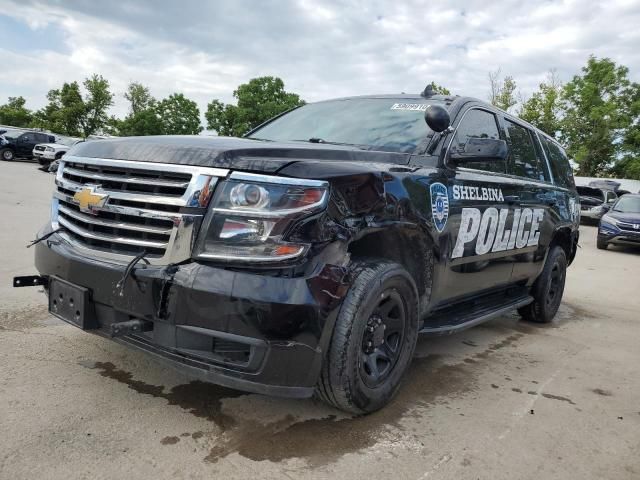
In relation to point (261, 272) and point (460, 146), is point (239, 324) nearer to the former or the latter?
point (261, 272)

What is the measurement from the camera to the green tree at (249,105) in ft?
148

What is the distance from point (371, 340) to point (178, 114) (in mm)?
51741

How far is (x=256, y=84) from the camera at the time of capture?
46781 millimetres

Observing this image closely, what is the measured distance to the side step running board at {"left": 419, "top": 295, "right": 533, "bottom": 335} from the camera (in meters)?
3.35

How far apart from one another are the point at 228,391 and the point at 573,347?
3.12m

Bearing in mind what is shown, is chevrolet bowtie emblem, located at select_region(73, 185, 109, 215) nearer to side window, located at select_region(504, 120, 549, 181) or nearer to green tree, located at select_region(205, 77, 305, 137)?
side window, located at select_region(504, 120, 549, 181)

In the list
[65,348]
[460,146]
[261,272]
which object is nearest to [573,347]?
[460,146]

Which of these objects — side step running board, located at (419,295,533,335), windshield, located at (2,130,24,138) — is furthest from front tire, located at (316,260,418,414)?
windshield, located at (2,130,24,138)

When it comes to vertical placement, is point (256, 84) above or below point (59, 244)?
above

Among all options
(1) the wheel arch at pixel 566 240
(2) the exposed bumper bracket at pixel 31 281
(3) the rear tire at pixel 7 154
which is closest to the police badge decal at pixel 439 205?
(2) the exposed bumper bracket at pixel 31 281

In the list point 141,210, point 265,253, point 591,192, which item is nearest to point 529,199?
point 265,253

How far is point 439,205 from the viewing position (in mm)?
3227

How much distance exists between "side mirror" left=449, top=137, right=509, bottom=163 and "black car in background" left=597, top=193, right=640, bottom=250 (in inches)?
461

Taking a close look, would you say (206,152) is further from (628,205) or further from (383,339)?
(628,205)
